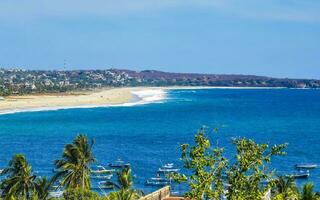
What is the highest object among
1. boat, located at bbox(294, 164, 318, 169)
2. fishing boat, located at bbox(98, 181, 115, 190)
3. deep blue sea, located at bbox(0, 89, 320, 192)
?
fishing boat, located at bbox(98, 181, 115, 190)

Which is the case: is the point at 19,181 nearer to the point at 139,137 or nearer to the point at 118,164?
the point at 118,164

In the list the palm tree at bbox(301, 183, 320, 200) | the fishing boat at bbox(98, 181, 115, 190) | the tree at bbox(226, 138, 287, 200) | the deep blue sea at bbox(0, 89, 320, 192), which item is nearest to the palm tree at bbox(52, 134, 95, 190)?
the fishing boat at bbox(98, 181, 115, 190)

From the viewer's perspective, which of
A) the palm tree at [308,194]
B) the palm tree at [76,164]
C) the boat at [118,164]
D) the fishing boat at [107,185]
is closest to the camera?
the palm tree at [308,194]

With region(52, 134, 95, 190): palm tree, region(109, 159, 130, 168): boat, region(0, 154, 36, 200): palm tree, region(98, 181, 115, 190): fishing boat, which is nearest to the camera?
region(0, 154, 36, 200): palm tree

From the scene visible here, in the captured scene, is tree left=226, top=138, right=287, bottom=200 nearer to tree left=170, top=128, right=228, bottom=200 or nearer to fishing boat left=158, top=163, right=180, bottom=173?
tree left=170, top=128, right=228, bottom=200

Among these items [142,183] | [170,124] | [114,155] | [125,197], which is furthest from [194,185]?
[170,124]

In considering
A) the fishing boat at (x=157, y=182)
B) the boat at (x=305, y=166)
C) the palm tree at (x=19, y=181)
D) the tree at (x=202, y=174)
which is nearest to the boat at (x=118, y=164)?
the fishing boat at (x=157, y=182)

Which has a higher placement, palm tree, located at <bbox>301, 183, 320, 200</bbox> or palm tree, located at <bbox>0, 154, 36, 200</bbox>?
palm tree, located at <bbox>301, 183, 320, 200</bbox>

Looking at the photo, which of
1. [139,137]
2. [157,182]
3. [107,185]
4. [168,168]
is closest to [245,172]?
[107,185]

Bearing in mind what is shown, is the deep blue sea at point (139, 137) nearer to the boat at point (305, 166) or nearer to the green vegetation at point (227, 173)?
the boat at point (305, 166)
